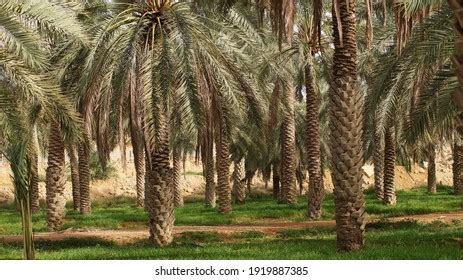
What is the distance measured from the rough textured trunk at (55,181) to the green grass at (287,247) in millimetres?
3586

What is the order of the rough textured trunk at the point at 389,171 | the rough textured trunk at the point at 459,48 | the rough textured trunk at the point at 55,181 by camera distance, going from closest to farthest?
the rough textured trunk at the point at 459,48 → the rough textured trunk at the point at 55,181 → the rough textured trunk at the point at 389,171

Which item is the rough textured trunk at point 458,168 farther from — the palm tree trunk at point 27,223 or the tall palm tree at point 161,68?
the palm tree trunk at point 27,223

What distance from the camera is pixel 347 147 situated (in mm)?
12648

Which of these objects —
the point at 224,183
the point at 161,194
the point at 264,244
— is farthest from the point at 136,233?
the point at 224,183

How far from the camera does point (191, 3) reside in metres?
17.5

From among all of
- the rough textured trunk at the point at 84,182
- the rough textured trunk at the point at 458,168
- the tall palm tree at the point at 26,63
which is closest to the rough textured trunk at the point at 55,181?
the rough textured trunk at the point at 84,182

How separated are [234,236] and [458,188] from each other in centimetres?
2021

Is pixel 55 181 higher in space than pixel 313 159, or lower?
lower

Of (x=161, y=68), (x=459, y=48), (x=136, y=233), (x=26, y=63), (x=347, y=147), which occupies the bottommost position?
(x=136, y=233)

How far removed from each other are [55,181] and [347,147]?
11881 mm

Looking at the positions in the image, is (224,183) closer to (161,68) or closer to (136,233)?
(136,233)

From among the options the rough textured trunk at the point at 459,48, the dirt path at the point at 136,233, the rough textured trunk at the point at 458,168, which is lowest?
the dirt path at the point at 136,233

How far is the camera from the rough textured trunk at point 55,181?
817 inches
